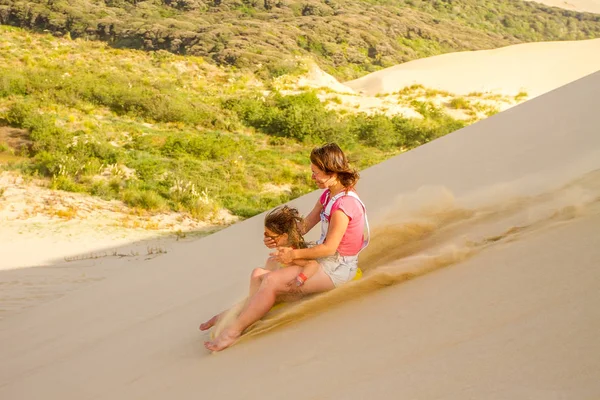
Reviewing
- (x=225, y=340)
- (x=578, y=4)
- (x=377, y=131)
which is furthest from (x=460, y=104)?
(x=578, y=4)

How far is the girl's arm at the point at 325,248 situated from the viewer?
2697mm

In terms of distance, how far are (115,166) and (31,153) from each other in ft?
6.80

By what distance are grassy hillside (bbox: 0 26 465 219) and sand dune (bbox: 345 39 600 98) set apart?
4122mm

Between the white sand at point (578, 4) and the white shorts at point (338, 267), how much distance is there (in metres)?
57.4

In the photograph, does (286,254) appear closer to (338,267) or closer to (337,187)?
(338,267)

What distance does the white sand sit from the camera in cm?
5500

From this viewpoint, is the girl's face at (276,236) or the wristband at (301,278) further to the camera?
the girl's face at (276,236)

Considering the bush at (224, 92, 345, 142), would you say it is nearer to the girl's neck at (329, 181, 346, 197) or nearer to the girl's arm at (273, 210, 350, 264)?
the girl's neck at (329, 181, 346, 197)

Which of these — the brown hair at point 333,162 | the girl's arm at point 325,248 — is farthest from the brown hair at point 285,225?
the brown hair at point 333,162

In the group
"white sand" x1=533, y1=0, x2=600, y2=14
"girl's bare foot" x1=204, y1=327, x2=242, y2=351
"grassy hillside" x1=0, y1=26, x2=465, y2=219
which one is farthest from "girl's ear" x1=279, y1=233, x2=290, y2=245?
"white sand" x1=533, y1=0, x2=600, y2=14

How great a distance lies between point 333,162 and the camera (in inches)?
110

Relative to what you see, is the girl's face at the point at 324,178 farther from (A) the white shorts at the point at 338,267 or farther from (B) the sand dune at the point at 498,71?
(B) the sand dune at the point at 498,71

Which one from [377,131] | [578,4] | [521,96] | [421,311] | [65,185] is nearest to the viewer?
[421,311]

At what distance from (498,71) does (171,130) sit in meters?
15.2
